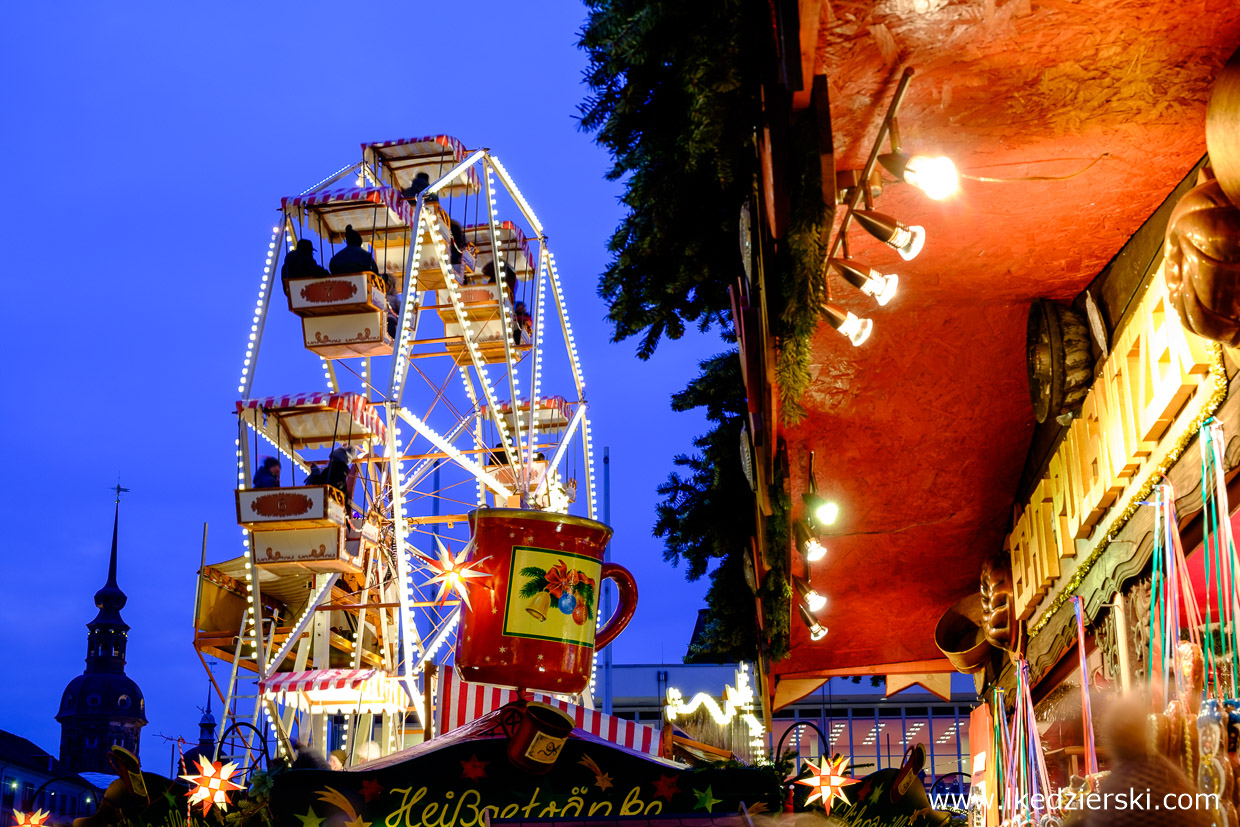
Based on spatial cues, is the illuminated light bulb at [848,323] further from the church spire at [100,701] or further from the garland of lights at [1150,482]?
the church spire at [100,701]

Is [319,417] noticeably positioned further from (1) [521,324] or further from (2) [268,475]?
(1) [521,324]

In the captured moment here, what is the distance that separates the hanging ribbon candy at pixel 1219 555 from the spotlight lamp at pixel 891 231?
108cm

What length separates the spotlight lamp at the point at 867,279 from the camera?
173 inches

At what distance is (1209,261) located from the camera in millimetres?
3365

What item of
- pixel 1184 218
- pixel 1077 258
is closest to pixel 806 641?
pixel 1077 258

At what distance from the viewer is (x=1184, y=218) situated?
349 cm

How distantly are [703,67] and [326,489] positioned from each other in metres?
14.7

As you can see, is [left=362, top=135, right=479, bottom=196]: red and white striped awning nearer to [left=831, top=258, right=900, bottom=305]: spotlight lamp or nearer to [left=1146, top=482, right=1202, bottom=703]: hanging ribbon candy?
[left=831, top=258, right=900, bottom=305]: spotlight lamp

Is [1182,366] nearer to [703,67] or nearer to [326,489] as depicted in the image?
[703,67]

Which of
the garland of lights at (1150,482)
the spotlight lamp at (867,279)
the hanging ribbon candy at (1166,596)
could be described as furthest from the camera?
the spotlight lamp at (867,279)

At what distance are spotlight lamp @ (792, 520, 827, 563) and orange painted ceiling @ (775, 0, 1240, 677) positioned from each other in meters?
0.25

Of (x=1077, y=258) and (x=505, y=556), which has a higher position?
(x=1077, y=258)

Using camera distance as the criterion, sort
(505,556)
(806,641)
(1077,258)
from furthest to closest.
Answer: (806,641), (1077,258), (505,556)

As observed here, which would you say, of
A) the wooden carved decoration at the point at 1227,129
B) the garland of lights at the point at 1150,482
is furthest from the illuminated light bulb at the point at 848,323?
the wooden carved decoration at the point at 1227,129
